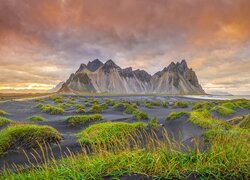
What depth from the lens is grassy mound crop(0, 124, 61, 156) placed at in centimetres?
1024

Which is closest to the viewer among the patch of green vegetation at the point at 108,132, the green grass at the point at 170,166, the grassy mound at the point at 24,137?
the green grass at the point at 170,166

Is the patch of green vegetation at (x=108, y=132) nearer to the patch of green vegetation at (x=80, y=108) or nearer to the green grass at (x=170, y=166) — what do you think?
the green grass at (x=170, y=166)

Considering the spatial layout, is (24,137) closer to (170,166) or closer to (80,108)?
(170,166)

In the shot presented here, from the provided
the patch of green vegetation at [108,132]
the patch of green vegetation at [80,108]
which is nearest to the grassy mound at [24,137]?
the patch of green vegetation at [108,132]

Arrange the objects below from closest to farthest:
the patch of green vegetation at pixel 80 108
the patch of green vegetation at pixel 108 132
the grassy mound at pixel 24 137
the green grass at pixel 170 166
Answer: the green grass at pixel 170 166
the grassy mound at pixel 24 137
the patch of green vegetation at pixel 108 132
the patch of green vegetation at pixel 80 108

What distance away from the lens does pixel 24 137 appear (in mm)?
10828

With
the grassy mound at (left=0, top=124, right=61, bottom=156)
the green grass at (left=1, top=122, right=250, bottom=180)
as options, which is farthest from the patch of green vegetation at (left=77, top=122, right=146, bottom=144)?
the green grass at (left=1, top=122, right=250, bottom=180)

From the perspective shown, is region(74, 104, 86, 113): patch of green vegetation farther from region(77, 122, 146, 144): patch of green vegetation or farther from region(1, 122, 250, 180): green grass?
region(1, 122, 250, 180): green grass

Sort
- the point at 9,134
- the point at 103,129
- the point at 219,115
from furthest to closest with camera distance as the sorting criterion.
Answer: the point at 219,115
the point at 103,129
the point at 9,134

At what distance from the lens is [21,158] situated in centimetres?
948

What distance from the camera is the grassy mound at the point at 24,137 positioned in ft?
33.6

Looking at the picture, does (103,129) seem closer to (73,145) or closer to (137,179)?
(73,145)

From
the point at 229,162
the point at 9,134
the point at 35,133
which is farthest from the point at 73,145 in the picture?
the point at 229,162

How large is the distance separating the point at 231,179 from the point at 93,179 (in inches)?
109
